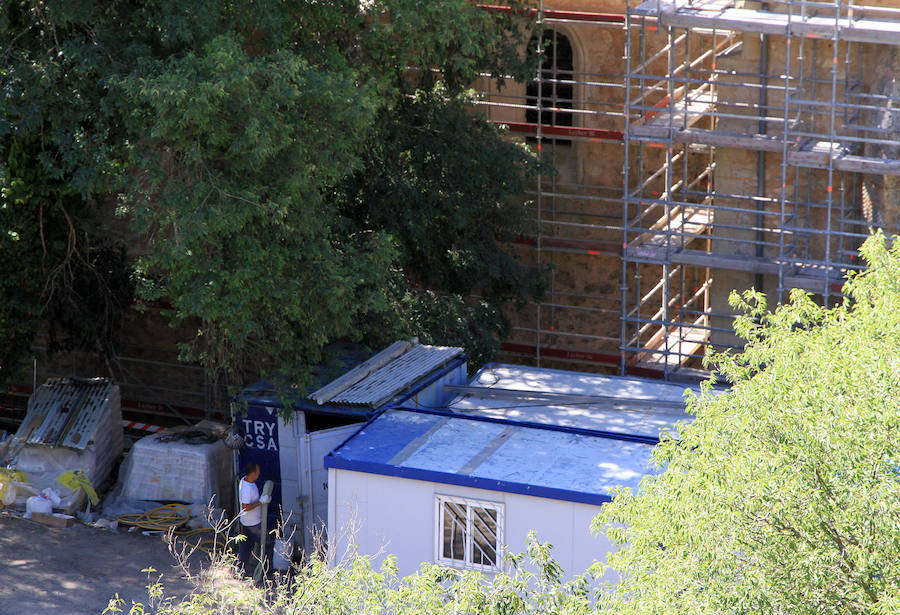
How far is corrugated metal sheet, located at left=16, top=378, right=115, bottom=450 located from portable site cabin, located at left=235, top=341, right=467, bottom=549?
106 inches

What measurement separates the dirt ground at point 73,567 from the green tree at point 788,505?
274 inches

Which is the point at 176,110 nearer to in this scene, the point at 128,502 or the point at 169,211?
the point at 169,211

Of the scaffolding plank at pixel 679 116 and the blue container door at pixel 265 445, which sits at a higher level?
the scaffolding plank at pixel 679 116

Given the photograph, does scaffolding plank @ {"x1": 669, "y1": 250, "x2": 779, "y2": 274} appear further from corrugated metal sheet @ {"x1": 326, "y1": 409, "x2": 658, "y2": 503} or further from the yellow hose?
the yellow hose

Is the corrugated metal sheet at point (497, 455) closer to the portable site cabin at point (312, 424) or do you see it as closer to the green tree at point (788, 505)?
the portable site cabin at point (312, 424)

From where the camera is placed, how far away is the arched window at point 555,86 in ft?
67.1

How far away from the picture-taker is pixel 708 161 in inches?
773

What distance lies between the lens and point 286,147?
1264 centimetres

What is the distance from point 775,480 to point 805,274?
10066 millimetres

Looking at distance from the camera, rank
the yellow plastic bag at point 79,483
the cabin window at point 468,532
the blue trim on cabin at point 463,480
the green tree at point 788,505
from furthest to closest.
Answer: the yellow plastic bag at point 79,483 → the cabin window at point 468,532 → the blue trim on cabin at point 463,480 → the green tree at point 788,505

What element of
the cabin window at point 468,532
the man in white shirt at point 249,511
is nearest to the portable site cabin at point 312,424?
the man in white shirt at point 249,511

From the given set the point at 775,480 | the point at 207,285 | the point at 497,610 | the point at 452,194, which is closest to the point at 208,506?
the point at 207,285

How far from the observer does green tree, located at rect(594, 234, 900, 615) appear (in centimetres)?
628

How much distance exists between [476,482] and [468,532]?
500mm
